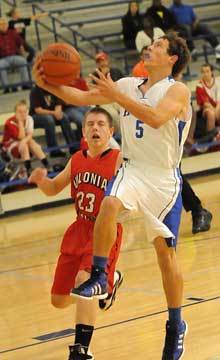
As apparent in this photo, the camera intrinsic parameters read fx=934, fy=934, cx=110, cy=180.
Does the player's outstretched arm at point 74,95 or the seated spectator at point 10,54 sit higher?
the player's outstretched arm at point 74,95

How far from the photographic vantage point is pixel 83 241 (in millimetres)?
5613

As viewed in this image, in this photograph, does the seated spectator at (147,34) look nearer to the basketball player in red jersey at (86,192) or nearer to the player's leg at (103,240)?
the basketball player in red jersey at (86,192)

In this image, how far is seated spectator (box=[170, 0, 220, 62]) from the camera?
1666cm

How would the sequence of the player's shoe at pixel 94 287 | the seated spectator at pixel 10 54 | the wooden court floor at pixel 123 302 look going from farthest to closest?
the seated spectator at pixel 10 54 < the wooden court floor at pixel 123 302 < the player's shoe at pixel 94 287

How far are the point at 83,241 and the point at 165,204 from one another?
2.05 feet

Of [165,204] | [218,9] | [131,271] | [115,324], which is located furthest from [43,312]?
[218,9]

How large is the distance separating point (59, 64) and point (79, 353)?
1691 millimetres

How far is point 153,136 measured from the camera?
531cm

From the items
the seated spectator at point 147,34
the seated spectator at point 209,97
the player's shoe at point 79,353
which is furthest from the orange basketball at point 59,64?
the seated spectator at point 147,34

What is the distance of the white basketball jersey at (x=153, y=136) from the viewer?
17.5ft

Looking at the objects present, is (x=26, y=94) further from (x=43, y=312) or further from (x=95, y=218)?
(x=95, y=218)

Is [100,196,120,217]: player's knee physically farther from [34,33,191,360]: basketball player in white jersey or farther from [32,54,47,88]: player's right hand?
[32,54,47,88]: player's right hand

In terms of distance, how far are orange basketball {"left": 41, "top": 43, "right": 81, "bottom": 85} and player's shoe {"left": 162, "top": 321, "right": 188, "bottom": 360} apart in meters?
1.59

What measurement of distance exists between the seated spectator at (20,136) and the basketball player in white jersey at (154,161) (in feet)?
23.1
